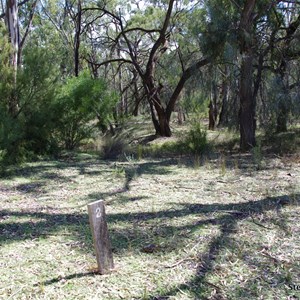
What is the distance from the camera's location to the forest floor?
9.41 feet

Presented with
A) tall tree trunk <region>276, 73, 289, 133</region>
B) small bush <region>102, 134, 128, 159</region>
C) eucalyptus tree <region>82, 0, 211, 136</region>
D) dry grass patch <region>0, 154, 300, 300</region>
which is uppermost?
eucalyptus tree <region>82, 0, 211, 136</region>

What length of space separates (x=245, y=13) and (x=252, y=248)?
23.5ft

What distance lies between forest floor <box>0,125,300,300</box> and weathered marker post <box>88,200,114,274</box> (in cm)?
9

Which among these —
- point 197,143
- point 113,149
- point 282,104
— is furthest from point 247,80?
point 113,149

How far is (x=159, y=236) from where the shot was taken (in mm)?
3859

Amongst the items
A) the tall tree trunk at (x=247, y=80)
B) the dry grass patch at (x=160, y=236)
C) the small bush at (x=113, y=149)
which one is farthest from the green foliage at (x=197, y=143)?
the dry grass patch at (x=160, y=236)

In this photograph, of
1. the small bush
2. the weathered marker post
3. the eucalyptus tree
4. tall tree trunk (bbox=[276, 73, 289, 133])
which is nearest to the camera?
the weathered marker post

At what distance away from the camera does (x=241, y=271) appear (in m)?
3.08

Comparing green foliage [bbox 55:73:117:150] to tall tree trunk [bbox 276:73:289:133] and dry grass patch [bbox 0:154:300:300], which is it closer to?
dry grass patch [bbox 0:154:300:300]

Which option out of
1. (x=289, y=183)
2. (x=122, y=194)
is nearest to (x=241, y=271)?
(x=122, y=194)

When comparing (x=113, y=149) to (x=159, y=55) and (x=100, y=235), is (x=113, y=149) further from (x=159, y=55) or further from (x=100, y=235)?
(x=100, y=235)

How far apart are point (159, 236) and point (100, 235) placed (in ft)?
3.46

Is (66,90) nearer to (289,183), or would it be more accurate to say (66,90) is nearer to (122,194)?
(122,194)

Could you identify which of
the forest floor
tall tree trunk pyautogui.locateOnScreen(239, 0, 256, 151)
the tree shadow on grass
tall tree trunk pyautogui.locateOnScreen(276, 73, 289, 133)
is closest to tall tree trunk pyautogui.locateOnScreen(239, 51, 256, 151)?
tall tree trunk pyautogui.locateOnScreen(239, 0, 256, 151)
